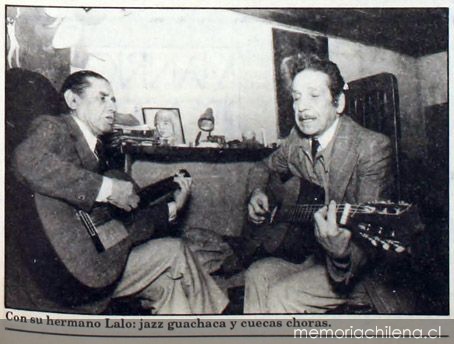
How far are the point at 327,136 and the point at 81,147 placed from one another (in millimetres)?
860

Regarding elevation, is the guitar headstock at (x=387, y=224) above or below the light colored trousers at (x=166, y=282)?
above

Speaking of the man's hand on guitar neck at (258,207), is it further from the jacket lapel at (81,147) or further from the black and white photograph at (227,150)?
the jacket lapel at (81,147)

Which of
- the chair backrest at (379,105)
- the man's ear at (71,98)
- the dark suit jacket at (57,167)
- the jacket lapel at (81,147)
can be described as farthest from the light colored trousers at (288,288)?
the man's ear at (71,98)

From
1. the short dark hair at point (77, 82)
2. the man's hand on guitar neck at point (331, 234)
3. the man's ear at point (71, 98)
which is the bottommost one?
the man's hand on guitar neck at point (331, 234)

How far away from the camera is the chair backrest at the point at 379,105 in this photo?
2.45 meters

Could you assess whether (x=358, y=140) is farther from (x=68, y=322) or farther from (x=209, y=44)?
(x=68, y=322)

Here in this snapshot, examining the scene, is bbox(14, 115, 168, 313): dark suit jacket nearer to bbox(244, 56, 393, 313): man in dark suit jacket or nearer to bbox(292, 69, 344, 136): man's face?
bbox(244, 56, 393, 313): man in dark suit jacket

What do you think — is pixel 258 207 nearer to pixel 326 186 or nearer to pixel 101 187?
pixel 326 186

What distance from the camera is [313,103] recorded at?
8.12 feet

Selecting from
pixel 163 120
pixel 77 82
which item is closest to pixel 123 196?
pixel 163 120

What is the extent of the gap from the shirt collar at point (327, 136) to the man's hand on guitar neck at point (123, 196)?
0.67 m

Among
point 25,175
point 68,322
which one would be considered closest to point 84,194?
point 25,175

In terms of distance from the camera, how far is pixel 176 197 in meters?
2.47

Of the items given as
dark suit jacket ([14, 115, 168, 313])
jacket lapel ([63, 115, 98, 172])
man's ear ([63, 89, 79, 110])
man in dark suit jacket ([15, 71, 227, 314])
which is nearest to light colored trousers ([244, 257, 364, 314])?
man in dark suit jacket ([15, 71, 227, 314])
